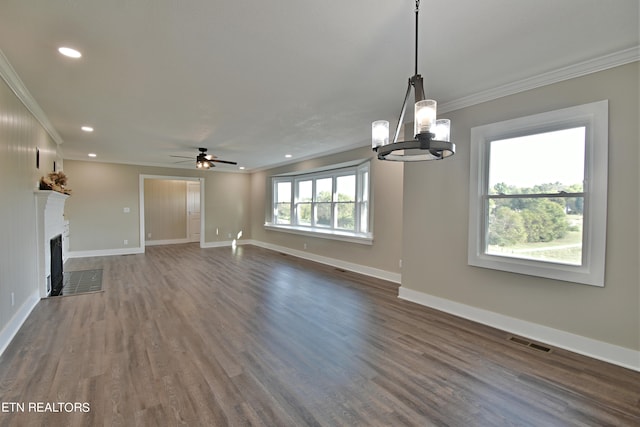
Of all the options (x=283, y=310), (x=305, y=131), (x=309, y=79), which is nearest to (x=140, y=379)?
(x=283, y=310)

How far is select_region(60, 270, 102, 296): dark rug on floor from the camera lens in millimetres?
4426

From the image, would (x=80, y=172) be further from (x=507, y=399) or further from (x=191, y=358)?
(x=507, y=399)

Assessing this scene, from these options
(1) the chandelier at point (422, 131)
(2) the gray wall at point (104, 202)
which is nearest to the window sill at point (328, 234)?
(2) the gray wall at point (104, 202)

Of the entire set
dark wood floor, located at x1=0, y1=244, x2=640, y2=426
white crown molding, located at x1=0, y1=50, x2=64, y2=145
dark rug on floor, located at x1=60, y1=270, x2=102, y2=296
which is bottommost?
dark rug on floor, located at x1=60, y1=270, x2=102, y2=296

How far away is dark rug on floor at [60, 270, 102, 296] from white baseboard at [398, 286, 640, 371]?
501 centimetres

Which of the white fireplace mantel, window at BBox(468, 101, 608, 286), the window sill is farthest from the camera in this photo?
the window sill

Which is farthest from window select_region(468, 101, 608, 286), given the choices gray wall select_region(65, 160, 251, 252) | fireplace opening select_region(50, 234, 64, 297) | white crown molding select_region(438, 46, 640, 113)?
gray wall select_region(65, 160, 251, 252)

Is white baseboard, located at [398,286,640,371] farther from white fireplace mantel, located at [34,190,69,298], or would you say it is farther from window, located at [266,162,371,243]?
white fireplace mantel, located at [34,190,69,298]

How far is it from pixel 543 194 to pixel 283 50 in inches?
109

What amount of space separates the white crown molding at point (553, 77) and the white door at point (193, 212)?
8942 millimetres

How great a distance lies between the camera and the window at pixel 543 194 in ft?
8.20

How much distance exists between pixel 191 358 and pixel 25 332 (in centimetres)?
196

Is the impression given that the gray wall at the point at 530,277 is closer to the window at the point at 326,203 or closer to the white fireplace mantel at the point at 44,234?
the window at the point at 326,203

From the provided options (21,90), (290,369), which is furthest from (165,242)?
(290,369)
